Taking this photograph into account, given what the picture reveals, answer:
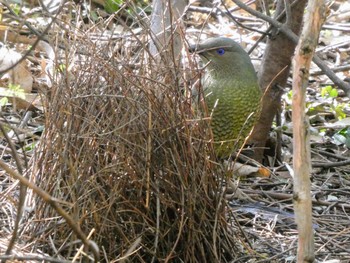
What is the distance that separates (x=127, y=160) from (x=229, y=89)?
4.73ft

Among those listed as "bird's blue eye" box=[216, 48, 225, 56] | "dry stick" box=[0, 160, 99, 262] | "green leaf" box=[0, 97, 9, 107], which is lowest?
"green leaf" box=[0, 97, 9, 107]

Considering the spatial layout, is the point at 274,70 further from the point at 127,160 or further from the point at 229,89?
the point at 127,160

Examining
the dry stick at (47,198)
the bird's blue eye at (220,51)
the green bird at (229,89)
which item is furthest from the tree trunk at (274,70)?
the dry stick at (47,198)

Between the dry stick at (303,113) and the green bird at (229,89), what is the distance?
1.85m

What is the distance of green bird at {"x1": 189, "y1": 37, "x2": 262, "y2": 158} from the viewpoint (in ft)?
13.7

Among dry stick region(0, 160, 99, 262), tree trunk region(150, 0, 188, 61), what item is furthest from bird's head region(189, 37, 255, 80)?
dry stick region(0, 160, 99, 262)

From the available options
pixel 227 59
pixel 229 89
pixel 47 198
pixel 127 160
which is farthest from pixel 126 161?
pixel 227 59

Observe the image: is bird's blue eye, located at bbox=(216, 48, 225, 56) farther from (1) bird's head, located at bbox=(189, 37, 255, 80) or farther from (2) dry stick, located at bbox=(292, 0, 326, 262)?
(2) dry stick, located at bbox=(292, 0, 326, 262)

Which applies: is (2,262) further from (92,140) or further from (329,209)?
(329,209)

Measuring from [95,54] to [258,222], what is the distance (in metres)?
1.30

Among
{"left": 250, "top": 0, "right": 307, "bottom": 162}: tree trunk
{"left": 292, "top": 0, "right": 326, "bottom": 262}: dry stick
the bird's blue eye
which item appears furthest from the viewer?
{"left": 250, "top": 0, "right": 307, "bottom": 162}: tree trunk

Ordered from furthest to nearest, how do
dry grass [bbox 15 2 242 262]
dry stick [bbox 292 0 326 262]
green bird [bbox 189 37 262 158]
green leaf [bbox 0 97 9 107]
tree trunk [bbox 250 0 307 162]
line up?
tree trunk [bbox 250 0 307 162]
green leaf [bbox 0 97 9 107]
green bird [bbox 189 37 262 158]
dry grass [bbox 15 2 242 262]
dry stick [bbox 292 0 326 262]

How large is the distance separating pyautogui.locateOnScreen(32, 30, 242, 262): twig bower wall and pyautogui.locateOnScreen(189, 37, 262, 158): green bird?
1065mm

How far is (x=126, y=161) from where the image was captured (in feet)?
9.64
